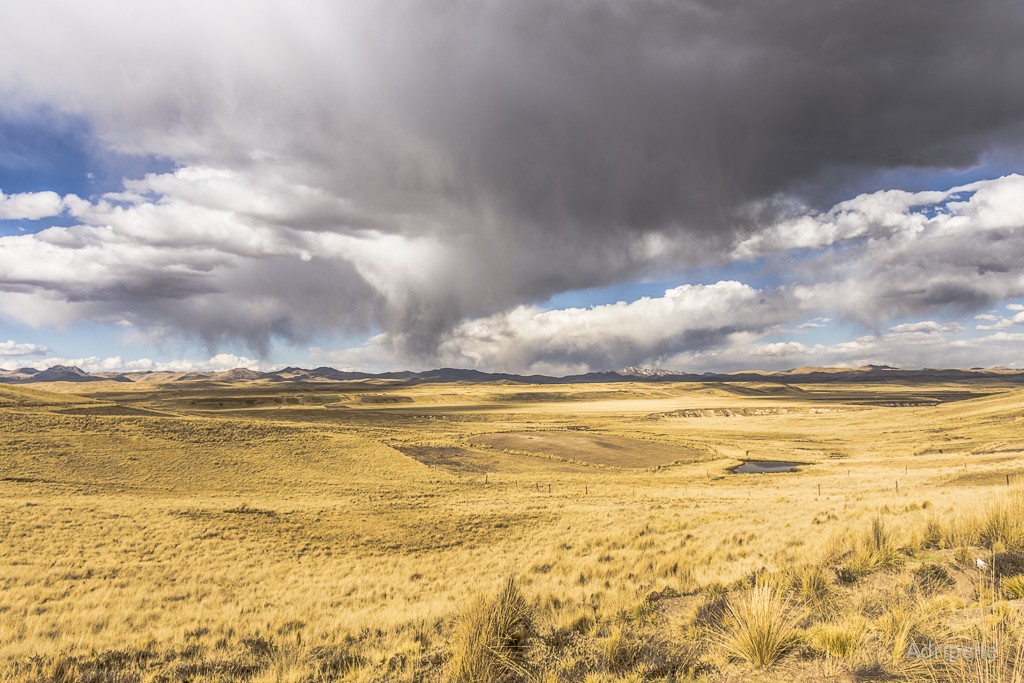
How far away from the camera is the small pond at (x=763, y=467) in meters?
59.1

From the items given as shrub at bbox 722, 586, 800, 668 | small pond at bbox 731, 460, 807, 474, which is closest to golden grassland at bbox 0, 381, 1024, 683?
shrub at bbox 722, 586, 800, 668

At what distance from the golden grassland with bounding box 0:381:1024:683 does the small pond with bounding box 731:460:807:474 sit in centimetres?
574

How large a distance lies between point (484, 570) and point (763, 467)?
2160 inches

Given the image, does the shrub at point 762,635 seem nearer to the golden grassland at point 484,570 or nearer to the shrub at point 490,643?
the golden grassland at point 484,570

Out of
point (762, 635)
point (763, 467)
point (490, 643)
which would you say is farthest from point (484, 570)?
point (763, 467)

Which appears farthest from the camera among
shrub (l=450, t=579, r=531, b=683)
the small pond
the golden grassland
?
the small pond

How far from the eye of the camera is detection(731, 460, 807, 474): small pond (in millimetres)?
59084

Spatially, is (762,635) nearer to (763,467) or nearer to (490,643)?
(490,643)

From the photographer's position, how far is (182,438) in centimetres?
6025

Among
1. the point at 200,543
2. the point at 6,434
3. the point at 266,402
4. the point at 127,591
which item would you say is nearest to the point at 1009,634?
the point at 127,591

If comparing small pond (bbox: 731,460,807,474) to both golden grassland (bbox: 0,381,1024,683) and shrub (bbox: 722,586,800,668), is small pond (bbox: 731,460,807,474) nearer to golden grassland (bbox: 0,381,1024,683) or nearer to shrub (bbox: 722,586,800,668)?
golden grassland (bbox: 0,381,1024,683)

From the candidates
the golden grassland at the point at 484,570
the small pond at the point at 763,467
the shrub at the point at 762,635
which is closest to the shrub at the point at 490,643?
the golden grassland at the point at 484,570

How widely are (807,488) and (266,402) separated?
16721 centimetres

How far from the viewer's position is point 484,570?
19.0 meters
